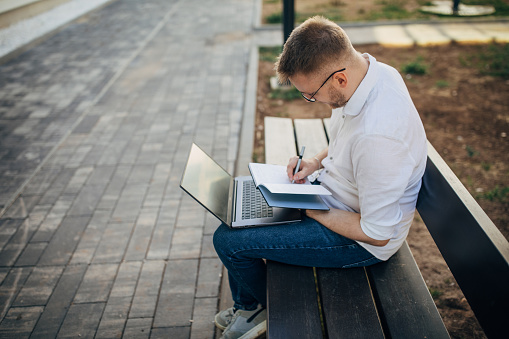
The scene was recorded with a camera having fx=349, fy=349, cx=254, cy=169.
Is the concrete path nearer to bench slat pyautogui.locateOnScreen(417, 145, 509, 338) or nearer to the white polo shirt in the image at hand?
the white polo shirt

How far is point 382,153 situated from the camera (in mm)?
1550

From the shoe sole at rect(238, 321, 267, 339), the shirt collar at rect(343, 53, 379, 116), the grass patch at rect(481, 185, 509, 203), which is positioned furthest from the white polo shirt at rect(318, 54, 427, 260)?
the grass patch at rect(481, 185, 509, 203)

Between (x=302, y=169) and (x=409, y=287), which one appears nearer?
(x=409, y=287)

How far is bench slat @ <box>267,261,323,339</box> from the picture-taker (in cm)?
160

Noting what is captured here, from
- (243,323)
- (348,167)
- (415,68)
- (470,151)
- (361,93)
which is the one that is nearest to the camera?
(361,93)

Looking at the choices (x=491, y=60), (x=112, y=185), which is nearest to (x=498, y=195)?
(x=112, y=185)

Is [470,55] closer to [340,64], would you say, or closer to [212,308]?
[340,64]

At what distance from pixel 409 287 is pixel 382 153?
2.44 feet

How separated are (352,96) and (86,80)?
6.11 m

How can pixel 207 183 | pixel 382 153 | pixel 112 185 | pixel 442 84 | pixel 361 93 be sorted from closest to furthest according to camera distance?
pixel 382 153 < pixel 361 93 < pixel 207 183 < pixel 112 185 < pixel 442 84

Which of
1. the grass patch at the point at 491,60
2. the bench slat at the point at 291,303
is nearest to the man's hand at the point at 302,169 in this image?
the bench slat at the point at 291,303

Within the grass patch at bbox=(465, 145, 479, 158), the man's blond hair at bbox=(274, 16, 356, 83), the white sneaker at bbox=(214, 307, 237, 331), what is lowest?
the white sneaker at bbox=(214, 307, 237, 331)

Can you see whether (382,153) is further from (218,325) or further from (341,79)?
(218,325)

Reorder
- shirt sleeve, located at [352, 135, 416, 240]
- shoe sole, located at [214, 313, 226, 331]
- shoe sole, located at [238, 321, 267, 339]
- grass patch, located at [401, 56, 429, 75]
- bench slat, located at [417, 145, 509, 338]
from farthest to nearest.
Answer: grass patch, located at [401, 56, 429, 75] < shoe sole, located at [214, 313, 226, 331] < shoe sole, located at [238, 321, 267, 339] < shirt sleeve, located at [352, 135, 416, 240] < bench slat, located at [417, 145, 509, 338]
